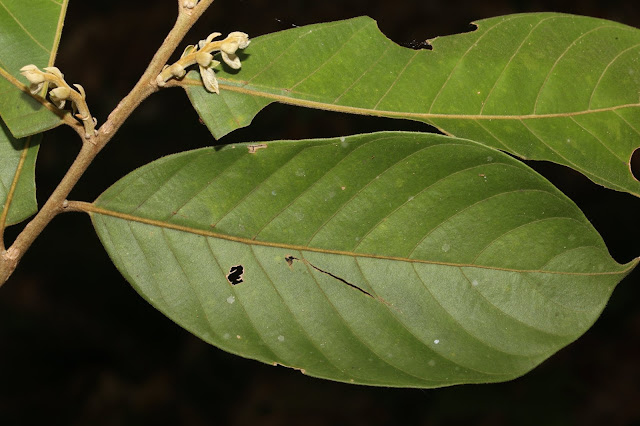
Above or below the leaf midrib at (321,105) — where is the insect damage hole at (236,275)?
below

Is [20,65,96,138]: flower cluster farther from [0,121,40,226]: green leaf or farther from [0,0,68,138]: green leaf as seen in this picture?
[0,121,40,226]: green leaf

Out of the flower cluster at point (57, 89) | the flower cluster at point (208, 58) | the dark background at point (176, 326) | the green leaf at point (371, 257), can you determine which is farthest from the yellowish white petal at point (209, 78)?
the dark background at point (176, 326)

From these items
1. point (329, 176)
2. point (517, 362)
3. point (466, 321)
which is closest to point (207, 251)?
point (329, 176)

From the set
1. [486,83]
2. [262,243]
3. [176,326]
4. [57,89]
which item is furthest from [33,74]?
[176,326]

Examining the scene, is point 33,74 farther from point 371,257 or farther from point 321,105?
point 371,257

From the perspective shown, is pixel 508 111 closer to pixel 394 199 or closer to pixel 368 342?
pixel 394 199

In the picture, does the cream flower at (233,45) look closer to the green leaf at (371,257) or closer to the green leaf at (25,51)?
the green leaf at (371,257)
